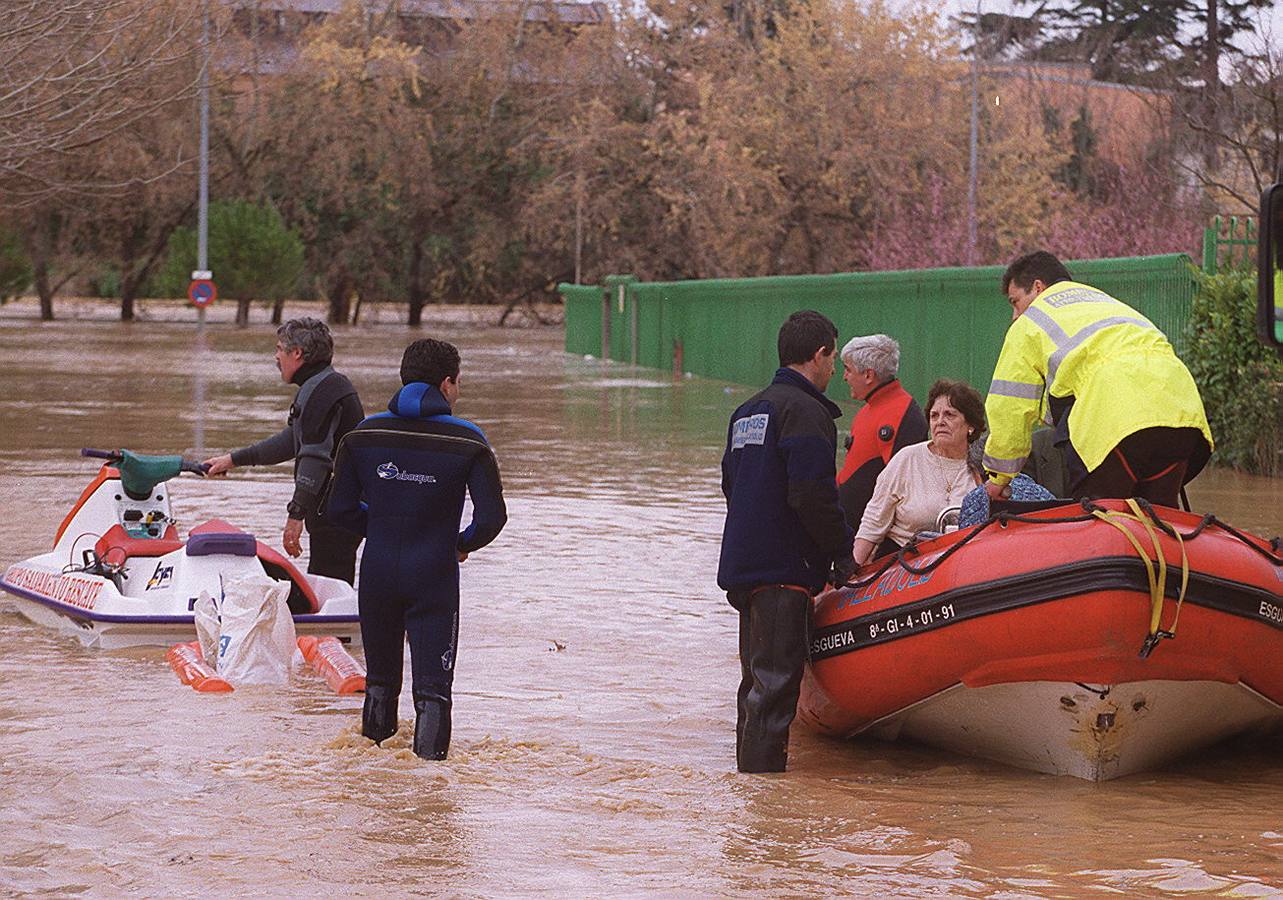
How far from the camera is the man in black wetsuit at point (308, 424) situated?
10.1 metres

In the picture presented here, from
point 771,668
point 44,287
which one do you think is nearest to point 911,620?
point 771,668

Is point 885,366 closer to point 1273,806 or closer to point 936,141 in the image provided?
point 1273,806

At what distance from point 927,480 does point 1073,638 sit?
152 centimetres

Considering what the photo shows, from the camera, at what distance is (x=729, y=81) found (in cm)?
5331

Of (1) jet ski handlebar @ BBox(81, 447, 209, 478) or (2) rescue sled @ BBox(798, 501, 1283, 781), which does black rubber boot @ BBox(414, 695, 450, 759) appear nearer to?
(2) rescue sled @ BBox(798, 501, 1283, 781)

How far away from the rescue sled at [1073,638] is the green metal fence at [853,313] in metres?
12.4

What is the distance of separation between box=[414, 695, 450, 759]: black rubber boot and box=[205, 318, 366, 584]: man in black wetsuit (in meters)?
2.38

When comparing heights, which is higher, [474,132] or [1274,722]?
[474,132]

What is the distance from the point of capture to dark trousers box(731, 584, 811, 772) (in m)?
7.70

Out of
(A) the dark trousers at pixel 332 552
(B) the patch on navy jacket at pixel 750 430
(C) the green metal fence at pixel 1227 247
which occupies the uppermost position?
(C) the green metal fence at pixel 1227 247

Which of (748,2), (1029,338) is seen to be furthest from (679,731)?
(748,2)

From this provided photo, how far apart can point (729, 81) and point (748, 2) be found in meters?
4.53

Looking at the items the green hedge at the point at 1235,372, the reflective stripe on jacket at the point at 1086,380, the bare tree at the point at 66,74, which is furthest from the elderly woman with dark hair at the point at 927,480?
the bare tree at the point at 66,74

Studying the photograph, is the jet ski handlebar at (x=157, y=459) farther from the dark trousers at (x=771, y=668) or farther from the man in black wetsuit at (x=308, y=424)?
the dark trousers at (x=771, y=668)
